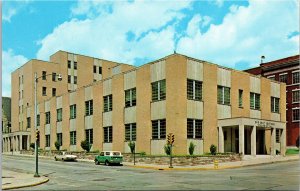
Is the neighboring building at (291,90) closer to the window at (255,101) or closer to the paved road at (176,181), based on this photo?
the window at (255,101)

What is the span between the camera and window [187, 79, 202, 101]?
47.8 metres

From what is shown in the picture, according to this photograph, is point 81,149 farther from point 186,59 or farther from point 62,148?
point 186,59

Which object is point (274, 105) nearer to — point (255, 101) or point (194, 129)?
point (255, 101)

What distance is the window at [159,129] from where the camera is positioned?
4750 cm

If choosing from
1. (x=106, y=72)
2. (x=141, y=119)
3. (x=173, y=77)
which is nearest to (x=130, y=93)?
(x=141, y=119)

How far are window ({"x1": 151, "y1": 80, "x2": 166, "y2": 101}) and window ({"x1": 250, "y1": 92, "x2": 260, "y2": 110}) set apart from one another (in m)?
15.3

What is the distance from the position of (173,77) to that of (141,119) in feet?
25.2

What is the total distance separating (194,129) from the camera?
47781 mm

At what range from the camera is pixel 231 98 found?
174 feet

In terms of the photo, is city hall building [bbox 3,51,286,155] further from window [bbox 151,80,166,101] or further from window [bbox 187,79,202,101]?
window [bbox 187,79,202,101]

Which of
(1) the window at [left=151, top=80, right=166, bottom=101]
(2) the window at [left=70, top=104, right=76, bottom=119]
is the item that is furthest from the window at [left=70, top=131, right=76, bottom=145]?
(1) the window at [left=151, top=80, right=166, bottom=101]

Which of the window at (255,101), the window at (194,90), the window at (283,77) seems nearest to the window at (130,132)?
the window at (194,90)

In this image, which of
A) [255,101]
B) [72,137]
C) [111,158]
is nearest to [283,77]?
[255,101]

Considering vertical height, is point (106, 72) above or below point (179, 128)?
above
